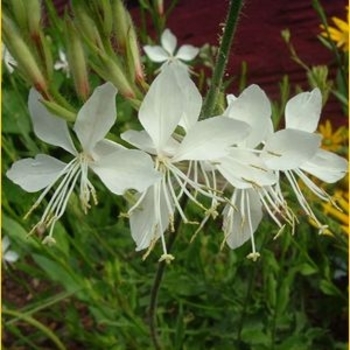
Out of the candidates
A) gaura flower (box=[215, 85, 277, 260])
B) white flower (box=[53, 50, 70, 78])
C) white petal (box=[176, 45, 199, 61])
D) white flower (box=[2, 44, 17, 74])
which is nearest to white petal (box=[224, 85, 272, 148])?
gaura flower (box=[215, 85, 277, 260])

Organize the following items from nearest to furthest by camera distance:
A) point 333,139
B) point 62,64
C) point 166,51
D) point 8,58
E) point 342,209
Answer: point 8,58 → point 342,209 → point 166,51 → point 333,139 → point 62,64

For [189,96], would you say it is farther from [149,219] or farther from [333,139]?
[333,139]

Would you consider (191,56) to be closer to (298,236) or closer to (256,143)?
(298,236)

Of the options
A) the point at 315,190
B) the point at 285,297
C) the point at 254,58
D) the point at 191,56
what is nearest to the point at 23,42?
the point at 315,190

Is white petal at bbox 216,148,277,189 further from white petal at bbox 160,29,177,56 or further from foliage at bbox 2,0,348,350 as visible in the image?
white petal at bbox 160,29,177,56

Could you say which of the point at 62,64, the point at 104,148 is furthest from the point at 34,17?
the point at 62,64

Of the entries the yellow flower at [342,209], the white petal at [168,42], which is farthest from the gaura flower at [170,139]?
the white petal at [168,42]
